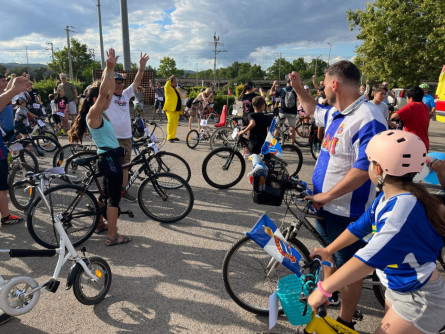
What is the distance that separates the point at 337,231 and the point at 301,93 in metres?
1.38

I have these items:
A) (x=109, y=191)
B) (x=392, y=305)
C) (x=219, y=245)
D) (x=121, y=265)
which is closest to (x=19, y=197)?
(x=109, y=191)

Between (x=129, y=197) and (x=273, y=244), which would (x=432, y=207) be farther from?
(x=129, y=197)

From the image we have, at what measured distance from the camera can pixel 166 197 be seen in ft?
14.4

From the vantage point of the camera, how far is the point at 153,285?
3062 millimetres

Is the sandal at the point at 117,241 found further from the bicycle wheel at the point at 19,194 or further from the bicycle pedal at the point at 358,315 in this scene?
the bicycle pedal at the point at 358,315

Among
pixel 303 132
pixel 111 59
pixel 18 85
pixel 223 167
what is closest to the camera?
pixel 18 85

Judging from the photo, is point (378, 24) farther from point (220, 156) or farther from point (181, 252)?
point (181, 252)

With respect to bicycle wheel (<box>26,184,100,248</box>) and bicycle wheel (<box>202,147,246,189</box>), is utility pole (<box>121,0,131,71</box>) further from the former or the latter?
bicycle wheel (<box>26,184,100,248</box>)

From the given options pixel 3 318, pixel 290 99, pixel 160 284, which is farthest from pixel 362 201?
pixel 290 99

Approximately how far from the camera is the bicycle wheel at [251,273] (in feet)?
8.53

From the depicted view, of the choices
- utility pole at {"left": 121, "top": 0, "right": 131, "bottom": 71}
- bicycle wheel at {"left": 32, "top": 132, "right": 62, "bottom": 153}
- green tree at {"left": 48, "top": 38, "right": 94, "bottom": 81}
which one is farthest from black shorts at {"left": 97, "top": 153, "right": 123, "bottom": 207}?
green tree at {"left": 48, "top": 38, "right": 94, "bottom": 81}

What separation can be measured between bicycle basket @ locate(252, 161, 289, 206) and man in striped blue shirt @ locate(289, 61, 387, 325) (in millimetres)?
289

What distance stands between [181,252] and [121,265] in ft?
2.36

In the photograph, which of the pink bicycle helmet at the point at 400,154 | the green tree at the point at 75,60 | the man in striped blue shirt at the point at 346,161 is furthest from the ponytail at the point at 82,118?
the green tree at the point at 75,60
